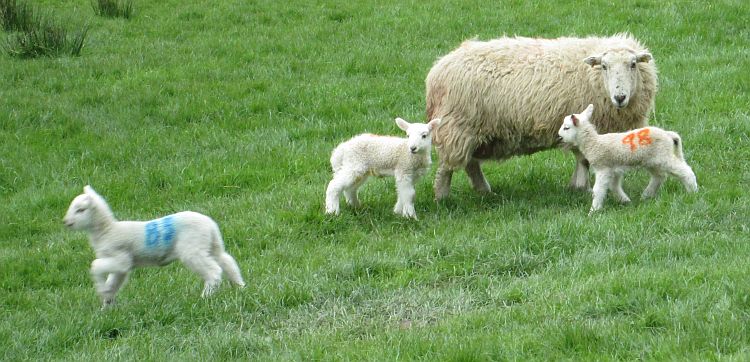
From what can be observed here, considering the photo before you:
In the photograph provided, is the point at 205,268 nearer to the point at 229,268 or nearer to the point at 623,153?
the point at 229,268

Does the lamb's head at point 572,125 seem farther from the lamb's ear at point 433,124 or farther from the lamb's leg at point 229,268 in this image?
the lamb's leg at point 229,268

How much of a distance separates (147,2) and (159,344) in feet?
45.9

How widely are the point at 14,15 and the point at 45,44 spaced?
4.85ft

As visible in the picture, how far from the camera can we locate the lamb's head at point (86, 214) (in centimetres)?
711

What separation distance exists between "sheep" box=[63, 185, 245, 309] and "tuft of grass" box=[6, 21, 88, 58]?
9467mm

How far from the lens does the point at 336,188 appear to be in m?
9.26

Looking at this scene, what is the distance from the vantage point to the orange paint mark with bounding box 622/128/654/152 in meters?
8.48

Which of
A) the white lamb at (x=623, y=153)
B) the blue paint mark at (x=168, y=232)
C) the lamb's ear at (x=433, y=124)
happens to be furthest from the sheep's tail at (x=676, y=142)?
the blue paint mark at (x=168, y=232)

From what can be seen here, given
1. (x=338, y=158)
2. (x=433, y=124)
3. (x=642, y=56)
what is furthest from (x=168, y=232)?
(x=642, y=56)

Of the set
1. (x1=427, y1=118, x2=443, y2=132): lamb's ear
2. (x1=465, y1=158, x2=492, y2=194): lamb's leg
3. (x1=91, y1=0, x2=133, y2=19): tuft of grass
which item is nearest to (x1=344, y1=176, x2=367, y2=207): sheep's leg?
(x1=427, y1=118, x2=443, y2=132): lamb's ear

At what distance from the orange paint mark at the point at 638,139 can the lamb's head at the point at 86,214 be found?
4042 millimetres

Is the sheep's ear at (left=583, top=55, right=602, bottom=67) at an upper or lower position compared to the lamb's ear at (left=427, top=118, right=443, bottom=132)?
upper

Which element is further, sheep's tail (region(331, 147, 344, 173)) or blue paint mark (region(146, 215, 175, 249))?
sheep's tail (region(331, 147, 344, 173))

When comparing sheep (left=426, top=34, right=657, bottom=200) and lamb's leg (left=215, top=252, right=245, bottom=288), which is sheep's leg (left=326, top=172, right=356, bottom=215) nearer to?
sheep (left=426, top=34, right=657, bottom=200)
